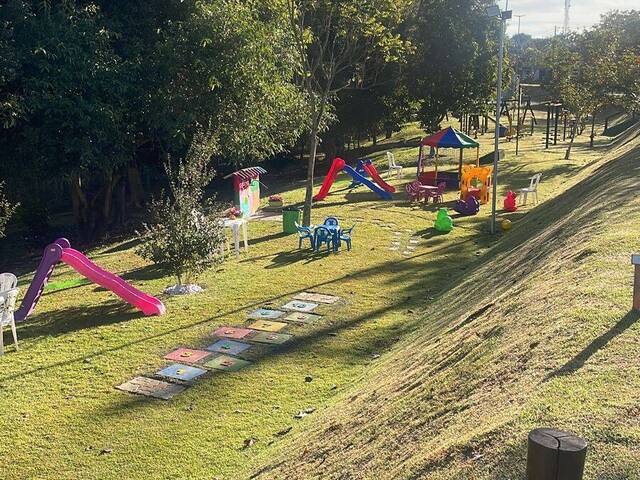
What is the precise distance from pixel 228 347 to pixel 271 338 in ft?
2.20

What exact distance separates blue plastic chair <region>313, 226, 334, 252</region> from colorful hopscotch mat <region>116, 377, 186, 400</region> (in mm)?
7459

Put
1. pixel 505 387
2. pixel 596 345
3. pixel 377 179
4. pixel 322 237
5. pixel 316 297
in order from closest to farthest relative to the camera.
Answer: pixel 505 387
pixel 596 345
pixel 316 297
pixel 322 237
pixel 377 179

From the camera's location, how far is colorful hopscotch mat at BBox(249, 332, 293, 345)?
899cm

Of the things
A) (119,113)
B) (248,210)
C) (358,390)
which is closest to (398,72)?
(248,210)

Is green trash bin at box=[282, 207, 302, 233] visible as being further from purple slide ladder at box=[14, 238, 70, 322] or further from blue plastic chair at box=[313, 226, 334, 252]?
purple slide ladder at box=[14, 238, 70, 322]

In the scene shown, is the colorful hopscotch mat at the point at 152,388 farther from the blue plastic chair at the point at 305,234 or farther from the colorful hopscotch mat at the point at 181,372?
the blue plastic chair at the point at 305,234

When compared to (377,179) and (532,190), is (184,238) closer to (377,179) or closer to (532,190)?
(532,190)

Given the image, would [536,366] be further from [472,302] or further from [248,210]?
[248,210]

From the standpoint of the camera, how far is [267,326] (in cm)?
963

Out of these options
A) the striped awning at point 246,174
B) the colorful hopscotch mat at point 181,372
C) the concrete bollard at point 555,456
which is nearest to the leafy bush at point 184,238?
the colorful hopscotch mat at point 181,372

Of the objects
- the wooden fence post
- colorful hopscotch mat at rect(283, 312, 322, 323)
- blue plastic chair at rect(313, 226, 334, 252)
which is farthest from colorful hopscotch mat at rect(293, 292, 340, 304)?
the wooden fence post

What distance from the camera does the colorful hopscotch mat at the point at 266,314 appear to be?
33.1 feet

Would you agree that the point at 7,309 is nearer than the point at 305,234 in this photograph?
Yes

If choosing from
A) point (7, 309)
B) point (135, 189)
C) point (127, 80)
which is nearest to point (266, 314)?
point (7, 309)
